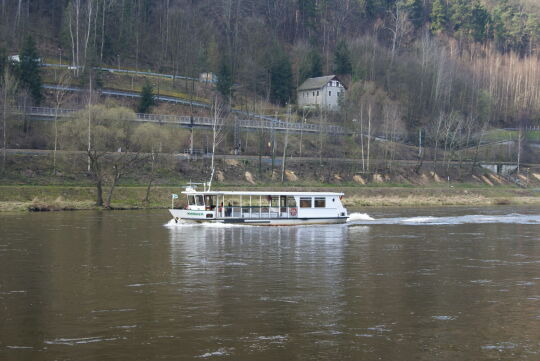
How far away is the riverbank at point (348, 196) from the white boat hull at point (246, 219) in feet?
57.1

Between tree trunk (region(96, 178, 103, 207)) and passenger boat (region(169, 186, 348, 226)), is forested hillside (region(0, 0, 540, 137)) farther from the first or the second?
passenger boat (region(169, 186, 348, 226))

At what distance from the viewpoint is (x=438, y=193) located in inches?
3674

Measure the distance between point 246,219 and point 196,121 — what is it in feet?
165

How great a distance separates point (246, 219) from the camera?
56531mm

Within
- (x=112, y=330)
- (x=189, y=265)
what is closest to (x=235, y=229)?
(x=189, y=265)

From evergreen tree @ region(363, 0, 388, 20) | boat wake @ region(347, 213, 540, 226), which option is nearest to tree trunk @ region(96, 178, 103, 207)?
boat wake @ region(347, 213, 540, 226)

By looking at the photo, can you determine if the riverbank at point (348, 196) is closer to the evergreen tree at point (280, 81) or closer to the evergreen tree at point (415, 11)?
the evergreen tree at point (280, 81)


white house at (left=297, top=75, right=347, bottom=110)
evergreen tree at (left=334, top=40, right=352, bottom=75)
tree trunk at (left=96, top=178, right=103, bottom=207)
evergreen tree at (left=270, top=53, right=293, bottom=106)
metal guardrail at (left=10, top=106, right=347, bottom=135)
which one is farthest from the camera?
evergreen tree at (left=334, top=40, right=352, bottom=75)

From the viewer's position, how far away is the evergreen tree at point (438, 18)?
18238 centimetres

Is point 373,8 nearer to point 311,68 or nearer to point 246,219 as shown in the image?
point 311,68

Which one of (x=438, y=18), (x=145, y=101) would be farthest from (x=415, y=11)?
(x=145, y=101)

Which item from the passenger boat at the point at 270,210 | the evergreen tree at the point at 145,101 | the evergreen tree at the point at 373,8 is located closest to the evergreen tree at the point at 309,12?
the evergreen tree at the point at 373,8

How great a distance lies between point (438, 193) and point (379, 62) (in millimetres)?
62998

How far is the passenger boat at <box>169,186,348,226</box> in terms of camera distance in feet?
183
